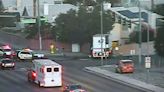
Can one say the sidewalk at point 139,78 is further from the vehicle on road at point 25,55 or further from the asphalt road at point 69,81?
the vehicle on road at point 25,55

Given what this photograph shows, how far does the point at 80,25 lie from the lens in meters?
93.8

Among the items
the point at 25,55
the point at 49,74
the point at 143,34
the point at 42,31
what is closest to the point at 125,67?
the point at 49,74

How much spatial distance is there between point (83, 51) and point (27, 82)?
142 ft

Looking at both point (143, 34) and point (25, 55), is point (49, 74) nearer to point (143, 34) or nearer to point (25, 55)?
point (25, 55)

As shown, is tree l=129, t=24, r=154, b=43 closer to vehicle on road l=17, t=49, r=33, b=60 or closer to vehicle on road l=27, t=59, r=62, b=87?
vehicle on road l=17, t=49, r=33, b=60

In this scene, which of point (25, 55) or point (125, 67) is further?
point (25, 55)

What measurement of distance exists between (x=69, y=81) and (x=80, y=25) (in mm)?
40766

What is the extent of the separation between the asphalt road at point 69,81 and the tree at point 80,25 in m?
23.6

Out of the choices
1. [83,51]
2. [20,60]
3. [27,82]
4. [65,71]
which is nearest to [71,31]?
[83,51]

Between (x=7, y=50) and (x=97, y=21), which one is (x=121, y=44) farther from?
(x=7, y=50)

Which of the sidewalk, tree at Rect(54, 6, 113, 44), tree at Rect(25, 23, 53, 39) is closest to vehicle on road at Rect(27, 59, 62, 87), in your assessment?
the sidewalk

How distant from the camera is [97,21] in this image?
310ft

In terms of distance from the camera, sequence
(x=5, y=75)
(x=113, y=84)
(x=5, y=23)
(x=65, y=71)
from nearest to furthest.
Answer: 1. (x=113, y=84)
2. (x=5, y=75)
3. (x=65, y=71)
4. (x=5, y=23)

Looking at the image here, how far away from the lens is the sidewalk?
159ft
